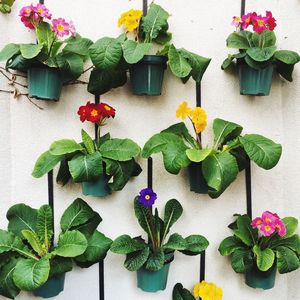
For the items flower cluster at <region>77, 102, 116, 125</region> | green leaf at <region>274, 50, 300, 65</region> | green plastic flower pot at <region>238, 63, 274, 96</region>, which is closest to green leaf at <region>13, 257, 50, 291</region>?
flower cluster at <region>77, 102, 116, 125</region>

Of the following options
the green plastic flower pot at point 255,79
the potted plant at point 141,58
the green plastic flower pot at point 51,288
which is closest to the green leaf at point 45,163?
the potted plant at point 141,58

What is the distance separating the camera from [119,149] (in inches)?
67.7

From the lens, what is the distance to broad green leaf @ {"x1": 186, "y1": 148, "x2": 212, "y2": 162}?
1.64 meters

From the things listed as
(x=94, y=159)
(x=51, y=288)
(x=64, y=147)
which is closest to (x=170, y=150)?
(x=94, y=159)

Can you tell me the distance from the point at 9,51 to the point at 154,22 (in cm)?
69

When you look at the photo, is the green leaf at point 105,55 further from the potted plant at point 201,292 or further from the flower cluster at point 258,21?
the potted plant at point 201,292

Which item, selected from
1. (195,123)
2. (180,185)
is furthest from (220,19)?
(180,185)

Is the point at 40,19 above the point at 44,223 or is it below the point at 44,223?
above

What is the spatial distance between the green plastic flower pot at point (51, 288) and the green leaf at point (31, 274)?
0.52 feet

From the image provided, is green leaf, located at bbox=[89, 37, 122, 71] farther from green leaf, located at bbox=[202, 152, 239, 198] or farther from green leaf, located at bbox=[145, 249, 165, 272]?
green leaf, located at bbox=[145, 249, 165, 272]

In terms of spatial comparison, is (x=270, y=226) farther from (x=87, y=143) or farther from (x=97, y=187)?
(x=87, y=143)

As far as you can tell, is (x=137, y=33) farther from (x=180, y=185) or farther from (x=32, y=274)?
(x=32, y=274)

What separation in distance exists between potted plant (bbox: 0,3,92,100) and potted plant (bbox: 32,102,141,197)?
7.1 inches

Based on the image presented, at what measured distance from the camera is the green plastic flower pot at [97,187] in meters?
1.72
